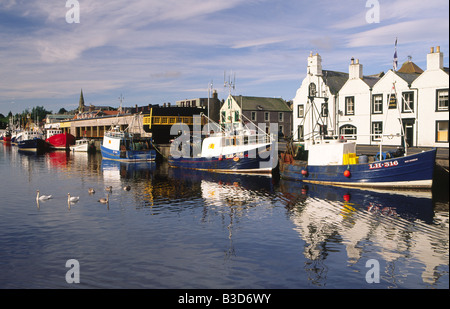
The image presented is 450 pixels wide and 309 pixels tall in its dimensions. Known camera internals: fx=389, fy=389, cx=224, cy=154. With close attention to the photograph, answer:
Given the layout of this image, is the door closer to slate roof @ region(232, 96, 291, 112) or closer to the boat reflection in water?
the boat reflection in water

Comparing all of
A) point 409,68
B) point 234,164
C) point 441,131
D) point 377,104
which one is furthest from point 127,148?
point 409,68

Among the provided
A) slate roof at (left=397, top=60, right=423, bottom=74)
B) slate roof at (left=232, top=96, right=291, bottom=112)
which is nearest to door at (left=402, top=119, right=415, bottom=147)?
slate roof at (left=397, top=60, right=423, bottom=74)

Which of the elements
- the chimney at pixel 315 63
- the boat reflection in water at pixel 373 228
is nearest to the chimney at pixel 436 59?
the chimney at pixel 315 63

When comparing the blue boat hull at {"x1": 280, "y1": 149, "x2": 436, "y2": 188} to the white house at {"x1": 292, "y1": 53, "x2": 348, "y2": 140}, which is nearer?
the blue boat hull at {"x1": 280, "y1": 149, "x2": 436, "y2": 188}

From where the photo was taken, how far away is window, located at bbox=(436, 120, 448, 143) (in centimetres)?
4147

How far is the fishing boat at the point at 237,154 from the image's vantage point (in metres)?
41.7

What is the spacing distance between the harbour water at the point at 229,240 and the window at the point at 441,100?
16.6 metres

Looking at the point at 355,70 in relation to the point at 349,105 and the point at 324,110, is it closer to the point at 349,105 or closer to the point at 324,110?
the point at 349,105

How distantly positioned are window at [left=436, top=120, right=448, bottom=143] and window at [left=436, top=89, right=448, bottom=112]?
4.95 ft

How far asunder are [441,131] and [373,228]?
28.5 meters

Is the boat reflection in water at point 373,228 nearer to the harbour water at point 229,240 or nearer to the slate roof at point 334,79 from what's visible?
the harbour water at point 229,240

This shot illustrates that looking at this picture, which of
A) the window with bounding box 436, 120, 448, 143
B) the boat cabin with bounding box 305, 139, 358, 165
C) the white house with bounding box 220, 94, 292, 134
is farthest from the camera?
the white house with bounding box 220, 94, 292, 134

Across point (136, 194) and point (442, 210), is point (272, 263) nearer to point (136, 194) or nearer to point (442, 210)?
point (442, 210)
